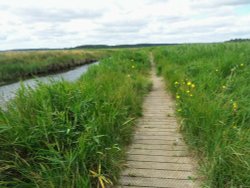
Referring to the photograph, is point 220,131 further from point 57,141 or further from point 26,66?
point 26,66

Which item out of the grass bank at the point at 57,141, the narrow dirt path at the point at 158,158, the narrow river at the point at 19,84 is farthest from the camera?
the narrow river at the point at 19,84

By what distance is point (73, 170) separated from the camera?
2582mm

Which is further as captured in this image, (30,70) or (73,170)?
(30,70)

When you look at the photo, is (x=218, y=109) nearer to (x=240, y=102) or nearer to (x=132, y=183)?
(x=240, y=102)

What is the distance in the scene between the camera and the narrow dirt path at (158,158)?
117 inches

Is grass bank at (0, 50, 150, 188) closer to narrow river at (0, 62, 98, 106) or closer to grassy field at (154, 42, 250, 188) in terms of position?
narrow river at (0, 62, 98, 106)

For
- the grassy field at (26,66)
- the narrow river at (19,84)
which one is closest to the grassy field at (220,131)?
the narrow river at (19,84)

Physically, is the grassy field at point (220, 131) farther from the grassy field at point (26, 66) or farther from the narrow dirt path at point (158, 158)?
the grassy field at point (26, 66)

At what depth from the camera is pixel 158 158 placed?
352cm

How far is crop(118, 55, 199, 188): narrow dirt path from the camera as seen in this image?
2.98m

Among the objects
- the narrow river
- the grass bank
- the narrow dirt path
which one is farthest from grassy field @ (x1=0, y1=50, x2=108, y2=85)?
the grass bank

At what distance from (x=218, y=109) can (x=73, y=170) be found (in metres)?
2.05

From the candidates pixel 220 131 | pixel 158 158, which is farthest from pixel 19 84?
pixel 220 131

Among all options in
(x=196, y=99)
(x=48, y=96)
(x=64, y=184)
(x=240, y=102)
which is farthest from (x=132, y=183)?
(x=240, y=102)
